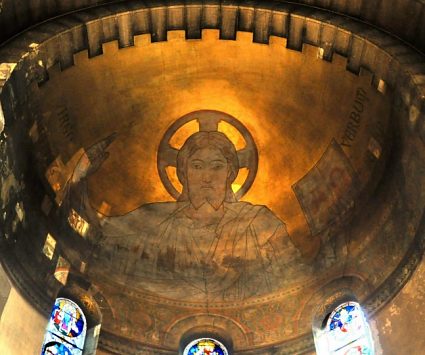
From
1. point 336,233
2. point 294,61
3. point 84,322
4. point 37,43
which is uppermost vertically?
point 294,61

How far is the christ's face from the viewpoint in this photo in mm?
14289

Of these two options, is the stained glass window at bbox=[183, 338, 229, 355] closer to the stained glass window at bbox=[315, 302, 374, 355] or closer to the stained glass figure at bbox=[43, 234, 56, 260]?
the stained glass window at bbox=[315, 302, 374, 355]

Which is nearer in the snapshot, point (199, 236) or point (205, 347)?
point (205, 347)

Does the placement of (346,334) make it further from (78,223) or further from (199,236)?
A: (78,223)

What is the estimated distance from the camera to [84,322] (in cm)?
1257

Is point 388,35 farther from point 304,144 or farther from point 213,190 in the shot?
point 213,190

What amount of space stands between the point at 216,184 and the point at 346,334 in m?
4.20

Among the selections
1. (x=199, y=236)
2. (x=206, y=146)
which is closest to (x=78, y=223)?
(x=199, y=236)

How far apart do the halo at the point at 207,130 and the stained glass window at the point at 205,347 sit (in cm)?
299

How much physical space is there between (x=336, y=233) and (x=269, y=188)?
1.81 m

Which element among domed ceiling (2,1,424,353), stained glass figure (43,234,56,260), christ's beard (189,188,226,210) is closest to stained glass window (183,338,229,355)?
domed ceiling (2,1,424,353)

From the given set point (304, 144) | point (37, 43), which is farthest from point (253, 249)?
point (37, 43)

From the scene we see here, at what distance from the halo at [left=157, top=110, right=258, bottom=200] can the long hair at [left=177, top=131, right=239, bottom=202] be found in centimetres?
9

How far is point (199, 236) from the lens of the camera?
1407 centimetres
